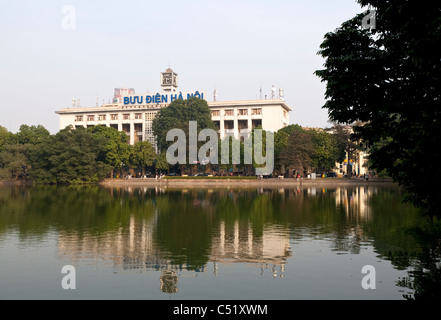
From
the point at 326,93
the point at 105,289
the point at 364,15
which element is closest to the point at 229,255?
the point at 105,289

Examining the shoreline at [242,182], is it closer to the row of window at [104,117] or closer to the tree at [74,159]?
the tree at [74,159]

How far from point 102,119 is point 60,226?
442 ft

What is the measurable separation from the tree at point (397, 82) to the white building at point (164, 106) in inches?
4715

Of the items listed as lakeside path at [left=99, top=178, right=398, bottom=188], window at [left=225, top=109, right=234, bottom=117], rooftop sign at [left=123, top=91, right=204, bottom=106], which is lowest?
lakeside path at [left=99, top=178, right=398, bottom=188]

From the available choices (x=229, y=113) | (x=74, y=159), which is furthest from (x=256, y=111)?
(x=74, y=159)

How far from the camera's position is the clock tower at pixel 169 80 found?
15250 cm

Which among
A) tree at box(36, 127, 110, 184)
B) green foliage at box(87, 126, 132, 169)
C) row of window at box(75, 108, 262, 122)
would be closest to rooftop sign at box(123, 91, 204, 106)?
row of window at box(75, 108, 262, 122)

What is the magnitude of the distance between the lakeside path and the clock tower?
177ft

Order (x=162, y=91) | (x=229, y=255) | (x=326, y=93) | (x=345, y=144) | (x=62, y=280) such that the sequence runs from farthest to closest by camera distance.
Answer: (x=162, y=91)
(x=345, y=144)
(x=229, y=255)
(x=326, y=93)
(x=62, y=280)

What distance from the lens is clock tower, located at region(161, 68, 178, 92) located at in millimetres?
152500

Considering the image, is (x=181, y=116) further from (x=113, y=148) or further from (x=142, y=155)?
(x=113, y=148)

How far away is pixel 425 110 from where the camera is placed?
52.4 ft

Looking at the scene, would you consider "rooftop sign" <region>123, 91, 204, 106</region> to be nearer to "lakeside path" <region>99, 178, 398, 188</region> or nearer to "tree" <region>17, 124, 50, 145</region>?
"tree" <region>17, 124, 50, 145</region>
